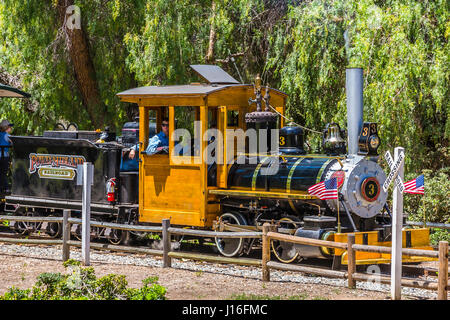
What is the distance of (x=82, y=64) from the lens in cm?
1830

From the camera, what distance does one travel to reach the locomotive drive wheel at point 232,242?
1152cm

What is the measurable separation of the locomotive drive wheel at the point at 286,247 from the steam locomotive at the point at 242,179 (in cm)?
2


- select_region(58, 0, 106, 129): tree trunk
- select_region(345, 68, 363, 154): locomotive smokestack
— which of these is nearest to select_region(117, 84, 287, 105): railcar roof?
select_region(345, 68, 363, 154): locomotive smokestack

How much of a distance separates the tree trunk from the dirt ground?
761 cm

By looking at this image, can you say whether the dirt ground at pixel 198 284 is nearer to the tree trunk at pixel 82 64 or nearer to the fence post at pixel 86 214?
the fence post at pixel 86 214

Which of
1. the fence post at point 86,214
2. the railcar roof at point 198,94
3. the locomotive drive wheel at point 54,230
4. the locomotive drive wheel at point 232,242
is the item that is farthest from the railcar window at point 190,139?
the locomotive drive wheel at point 54,230

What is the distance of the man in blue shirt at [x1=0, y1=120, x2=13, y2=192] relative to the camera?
1589 centimetres

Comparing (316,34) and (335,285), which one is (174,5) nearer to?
(316,34)

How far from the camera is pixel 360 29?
539 inches

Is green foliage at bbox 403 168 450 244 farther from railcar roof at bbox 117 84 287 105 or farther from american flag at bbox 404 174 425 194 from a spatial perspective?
american flag at bbox 404 174 425 194
